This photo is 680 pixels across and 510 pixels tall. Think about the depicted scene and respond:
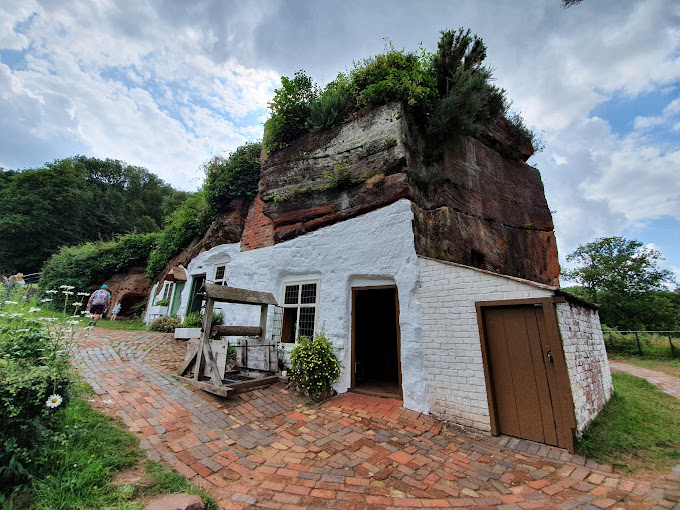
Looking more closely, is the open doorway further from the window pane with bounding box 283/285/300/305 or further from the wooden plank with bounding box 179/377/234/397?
the wooden plank with bounding box 179/377/234/397

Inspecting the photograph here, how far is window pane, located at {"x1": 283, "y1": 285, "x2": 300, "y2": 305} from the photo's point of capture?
7637mm

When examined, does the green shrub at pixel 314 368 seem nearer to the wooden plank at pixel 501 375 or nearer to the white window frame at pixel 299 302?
the white window frame at pixel 299 302

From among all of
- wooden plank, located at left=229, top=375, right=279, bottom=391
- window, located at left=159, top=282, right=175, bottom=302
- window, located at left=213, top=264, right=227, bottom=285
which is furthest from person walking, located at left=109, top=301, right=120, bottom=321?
wooden plank, located at left=229, top=375, right=279, bottom=391

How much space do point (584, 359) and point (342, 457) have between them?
4221mm

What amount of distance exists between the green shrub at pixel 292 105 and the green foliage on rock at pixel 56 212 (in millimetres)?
15201

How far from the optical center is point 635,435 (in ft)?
13.7

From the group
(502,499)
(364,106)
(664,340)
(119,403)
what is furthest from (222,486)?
(664,340)

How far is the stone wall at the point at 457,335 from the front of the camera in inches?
177

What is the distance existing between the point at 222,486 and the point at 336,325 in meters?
3.78

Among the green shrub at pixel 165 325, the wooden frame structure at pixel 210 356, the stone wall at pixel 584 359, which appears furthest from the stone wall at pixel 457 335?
the green shrub at pixel 165 325

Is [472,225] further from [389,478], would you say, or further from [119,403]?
[119,403]

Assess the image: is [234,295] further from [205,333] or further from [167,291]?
[167,291]

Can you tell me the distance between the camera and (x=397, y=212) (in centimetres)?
628

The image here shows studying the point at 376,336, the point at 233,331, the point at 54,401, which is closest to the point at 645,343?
the point at 376,336
